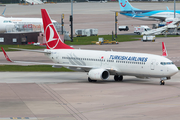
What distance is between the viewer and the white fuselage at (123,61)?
39.7m

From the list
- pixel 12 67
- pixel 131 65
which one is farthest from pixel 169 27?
pixel 131 65

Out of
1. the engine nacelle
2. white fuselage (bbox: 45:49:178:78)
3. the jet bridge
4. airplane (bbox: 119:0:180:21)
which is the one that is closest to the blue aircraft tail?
airplane (bbox: 119:0:180:21)

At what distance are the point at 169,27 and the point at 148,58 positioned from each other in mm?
84851

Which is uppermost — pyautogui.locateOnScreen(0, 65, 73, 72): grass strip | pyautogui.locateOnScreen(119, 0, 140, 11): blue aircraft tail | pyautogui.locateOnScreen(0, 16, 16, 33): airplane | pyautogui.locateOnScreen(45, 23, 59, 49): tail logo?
pyautogui.locateOnScreen(119, 0, 140, 11): blue aircraft tail

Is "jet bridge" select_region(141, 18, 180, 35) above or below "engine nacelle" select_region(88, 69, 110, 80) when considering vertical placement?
above

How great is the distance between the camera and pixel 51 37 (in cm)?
4891

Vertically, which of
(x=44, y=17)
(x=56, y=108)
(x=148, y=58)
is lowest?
(x=56, y=108)

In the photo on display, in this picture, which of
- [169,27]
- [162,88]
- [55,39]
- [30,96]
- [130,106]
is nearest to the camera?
Result: [130,106]

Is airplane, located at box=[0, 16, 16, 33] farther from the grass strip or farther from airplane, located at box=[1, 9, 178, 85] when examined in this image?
airplane, located at box=[1, 9, 178, 85]

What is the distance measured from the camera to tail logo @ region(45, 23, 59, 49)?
160ft

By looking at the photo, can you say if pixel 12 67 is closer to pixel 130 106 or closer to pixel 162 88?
pixel 162 88

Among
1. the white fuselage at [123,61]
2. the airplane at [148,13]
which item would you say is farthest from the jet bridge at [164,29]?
the white fuselage at [123,61]

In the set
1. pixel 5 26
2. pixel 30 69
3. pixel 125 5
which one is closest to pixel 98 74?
pixel 30 69

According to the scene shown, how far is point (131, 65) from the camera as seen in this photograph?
135ft
